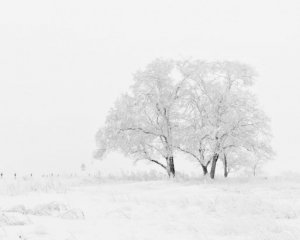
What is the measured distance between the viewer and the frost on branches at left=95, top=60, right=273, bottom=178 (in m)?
29.4

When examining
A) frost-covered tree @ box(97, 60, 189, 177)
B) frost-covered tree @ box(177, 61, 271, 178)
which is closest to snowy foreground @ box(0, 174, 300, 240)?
frost-covered tree @ box(177, 61, 271, 178)

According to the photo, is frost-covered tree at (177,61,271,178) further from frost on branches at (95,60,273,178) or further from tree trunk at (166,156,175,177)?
tree trunk at (166,156,175,177)

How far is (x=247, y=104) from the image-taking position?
29391 millimetres

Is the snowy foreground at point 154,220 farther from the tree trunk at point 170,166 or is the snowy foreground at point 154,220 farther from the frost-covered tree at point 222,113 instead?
the tree trunk at point 170,166

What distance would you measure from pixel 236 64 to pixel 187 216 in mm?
20946

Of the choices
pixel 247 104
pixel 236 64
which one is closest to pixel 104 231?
pixel 247 104

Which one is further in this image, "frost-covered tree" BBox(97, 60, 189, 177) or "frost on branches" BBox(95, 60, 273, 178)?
"frost-covered tree" BBox(97, 60, 189, 177)

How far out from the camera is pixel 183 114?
31.6 metres

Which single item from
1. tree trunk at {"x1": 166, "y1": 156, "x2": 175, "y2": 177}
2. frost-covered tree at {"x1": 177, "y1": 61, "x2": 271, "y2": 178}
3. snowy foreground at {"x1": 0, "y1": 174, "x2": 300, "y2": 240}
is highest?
frost-covered tree at {"x1": 177, "y1": 61, "x2": 271, "y2": 178}

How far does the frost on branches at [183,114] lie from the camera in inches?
1158

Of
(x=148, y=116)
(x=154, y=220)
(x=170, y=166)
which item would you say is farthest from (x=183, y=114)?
(x=154, y=220)

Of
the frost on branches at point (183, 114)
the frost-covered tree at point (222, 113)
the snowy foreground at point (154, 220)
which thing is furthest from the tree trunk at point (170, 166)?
the snowy foreground at point (154, 220)

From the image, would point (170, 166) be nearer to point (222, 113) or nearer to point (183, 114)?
point (183, 114)

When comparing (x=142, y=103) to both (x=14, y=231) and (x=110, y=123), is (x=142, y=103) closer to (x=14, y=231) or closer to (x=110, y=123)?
(x=110, y=123)
